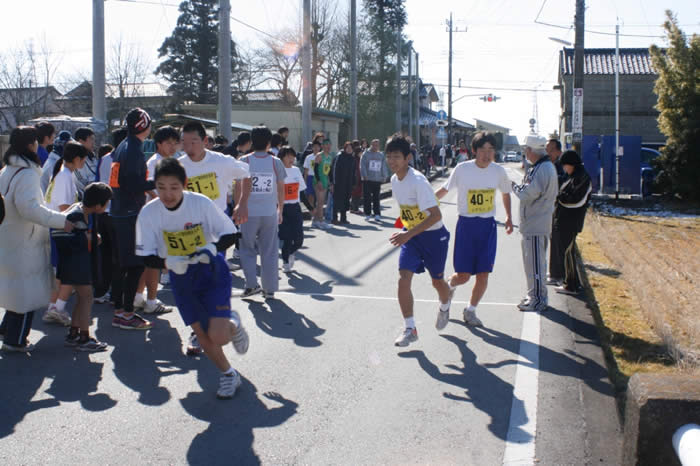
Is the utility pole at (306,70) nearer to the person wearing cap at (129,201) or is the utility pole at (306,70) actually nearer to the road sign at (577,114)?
the road sign at (577,114)

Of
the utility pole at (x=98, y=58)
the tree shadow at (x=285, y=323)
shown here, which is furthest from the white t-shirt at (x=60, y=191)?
the utility pole at (x=98, y=58)

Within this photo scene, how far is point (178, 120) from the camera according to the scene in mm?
22375

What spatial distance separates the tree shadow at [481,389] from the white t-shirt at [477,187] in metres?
1.46

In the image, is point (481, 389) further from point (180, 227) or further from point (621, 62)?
point (621, 62)

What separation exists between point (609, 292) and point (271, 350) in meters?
4.45

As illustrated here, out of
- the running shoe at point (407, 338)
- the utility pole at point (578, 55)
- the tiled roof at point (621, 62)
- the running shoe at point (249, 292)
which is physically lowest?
the running shoe at point (407, 338)

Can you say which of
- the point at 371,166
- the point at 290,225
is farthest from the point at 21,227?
the point at 371,166

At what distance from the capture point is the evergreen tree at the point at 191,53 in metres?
46.1

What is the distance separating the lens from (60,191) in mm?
6828

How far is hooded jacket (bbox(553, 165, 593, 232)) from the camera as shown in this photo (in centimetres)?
820

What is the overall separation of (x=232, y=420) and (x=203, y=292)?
89 cm

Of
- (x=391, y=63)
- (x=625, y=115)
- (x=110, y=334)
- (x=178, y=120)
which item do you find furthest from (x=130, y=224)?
(x=391, y=63)

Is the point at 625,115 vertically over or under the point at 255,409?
over

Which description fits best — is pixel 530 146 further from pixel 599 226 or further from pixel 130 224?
pixel 599 226
